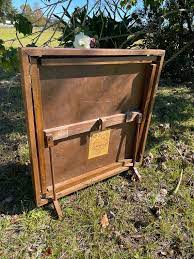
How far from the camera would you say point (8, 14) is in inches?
83.4

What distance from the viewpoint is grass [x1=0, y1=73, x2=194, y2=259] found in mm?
2176

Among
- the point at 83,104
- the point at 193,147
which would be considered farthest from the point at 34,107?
the point at 193,147

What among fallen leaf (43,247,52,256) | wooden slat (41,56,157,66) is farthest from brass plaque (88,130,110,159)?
fallen leaf (43,247,52,256)

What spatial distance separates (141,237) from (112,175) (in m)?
0.69

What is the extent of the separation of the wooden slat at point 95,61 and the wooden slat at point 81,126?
474 mm

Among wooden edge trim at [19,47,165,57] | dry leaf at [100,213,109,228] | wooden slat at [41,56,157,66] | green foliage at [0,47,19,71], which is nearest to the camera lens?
wooden edge trim at [19,47,165,57]

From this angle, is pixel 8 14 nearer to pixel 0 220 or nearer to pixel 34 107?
pixel 34 107

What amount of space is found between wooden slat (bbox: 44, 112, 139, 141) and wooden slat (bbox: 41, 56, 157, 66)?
0.47 metres

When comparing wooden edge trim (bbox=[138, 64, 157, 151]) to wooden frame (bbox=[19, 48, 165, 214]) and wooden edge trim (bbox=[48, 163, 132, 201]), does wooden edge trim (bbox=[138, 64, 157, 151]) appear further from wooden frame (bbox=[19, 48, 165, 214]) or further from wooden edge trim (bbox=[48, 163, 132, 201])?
wooden edge trim (bbox=[48, 163, 132, 201])

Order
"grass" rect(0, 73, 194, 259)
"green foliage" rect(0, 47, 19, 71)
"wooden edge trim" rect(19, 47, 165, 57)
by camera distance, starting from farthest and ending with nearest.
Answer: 1. "grass" rect(0, 73, 194, 259)
2. "green foliage" rect(0, 47, 19, 71)
3. "wooden edge trim" rect(19, 47, 165, 57)

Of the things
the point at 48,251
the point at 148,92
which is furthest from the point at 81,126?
the point at 48,251

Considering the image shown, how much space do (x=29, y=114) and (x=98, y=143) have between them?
80cm

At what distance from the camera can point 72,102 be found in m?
2.11

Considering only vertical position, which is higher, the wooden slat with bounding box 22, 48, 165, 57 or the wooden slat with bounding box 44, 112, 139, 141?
the wooden slat with bounding box 22, 48, 165, 57
